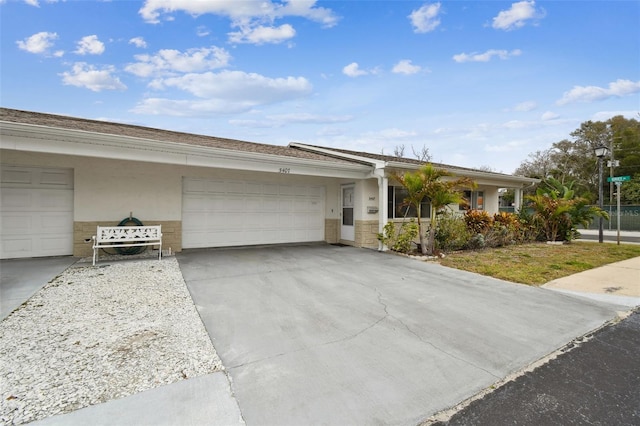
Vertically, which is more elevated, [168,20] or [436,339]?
[168,20]

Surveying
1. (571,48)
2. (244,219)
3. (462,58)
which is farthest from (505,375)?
(571,48)

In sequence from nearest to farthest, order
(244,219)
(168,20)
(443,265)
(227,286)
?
1. (227,286)
2. (443,265)
3. (168,20)
4. (244,219)

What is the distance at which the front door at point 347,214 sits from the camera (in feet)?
35.4

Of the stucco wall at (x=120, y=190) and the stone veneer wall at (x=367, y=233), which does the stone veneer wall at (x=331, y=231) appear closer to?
the stone veneer wall at (x=367, y=233)

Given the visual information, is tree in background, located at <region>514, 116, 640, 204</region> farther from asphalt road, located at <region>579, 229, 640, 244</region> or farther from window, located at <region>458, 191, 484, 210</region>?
window, located at <region>458, 191, 484, 210</region>

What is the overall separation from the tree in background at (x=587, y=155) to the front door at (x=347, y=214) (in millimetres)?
34769

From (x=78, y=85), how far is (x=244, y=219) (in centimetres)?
776

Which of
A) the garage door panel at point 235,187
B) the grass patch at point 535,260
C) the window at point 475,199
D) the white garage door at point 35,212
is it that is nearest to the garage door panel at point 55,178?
the white garage door at point 35,212

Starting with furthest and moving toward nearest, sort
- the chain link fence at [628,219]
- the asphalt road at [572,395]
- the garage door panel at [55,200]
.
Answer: the chain link fence at [628,219] → the garage door panel at [55,200] → the asphalt road at [572,395]

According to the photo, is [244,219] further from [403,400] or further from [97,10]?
[403,400]

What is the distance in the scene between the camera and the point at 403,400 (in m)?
2.35

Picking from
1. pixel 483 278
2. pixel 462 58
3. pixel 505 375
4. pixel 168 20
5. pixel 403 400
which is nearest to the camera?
pixel 403 400

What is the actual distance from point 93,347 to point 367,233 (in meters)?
8.13

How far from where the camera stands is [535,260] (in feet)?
27.2
